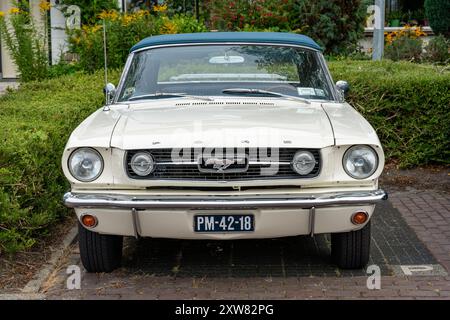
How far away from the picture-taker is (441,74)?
874 cm

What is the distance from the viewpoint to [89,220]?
4.74 metres

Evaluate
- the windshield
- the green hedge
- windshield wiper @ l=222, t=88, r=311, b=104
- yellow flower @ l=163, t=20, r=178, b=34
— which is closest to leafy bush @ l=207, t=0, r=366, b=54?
yellow flower @ l=163, t=20, r=178, b=34

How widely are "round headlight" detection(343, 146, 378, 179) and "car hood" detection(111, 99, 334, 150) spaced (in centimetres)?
17

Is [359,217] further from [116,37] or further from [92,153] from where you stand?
[116,37]

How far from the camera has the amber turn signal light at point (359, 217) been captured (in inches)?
185

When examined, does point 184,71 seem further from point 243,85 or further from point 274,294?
point 274,294

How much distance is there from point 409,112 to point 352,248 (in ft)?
12.4

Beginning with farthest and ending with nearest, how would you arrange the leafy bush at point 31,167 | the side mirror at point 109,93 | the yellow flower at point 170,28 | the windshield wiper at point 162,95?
the yellow flower at point 170,28 < the side mirror at point 109,93 < the windshield wiper at point 162,95 < the leafy bush at point 31,167

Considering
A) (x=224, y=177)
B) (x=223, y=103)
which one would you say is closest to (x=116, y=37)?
(x=223, y=103)

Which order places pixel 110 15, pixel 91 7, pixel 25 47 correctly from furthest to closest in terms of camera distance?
pixel 91 7 → pixel 110 15 → pixel 25 47

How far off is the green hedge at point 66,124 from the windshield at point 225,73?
35.0 inches

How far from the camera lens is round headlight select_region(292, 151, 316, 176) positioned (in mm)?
4629

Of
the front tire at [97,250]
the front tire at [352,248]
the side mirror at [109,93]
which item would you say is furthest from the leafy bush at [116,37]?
the front tire at [352,248]

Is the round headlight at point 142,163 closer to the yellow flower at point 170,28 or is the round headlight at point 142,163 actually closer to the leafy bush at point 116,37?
the leafy bush at point 116,37
